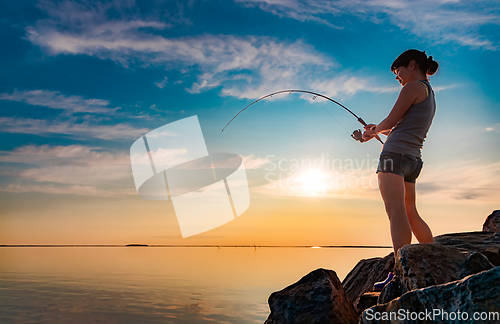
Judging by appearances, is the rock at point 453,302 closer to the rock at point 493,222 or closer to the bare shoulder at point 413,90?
the bare shoulder at point 413,90

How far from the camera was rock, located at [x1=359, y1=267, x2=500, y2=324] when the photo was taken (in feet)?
6.96

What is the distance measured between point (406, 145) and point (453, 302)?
1.58m

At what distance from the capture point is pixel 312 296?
3951 mm

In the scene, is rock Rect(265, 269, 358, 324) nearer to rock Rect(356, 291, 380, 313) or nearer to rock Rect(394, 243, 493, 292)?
rock Rect(356, 291, 380, 313)

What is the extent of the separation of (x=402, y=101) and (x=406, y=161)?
0.57 metres

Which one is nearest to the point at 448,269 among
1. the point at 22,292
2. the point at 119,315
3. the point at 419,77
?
the point at 419,77

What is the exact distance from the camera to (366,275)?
5.38 meters

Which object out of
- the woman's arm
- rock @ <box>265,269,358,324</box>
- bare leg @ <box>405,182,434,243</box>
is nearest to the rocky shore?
rock @ <box>265,269,358,324</box>

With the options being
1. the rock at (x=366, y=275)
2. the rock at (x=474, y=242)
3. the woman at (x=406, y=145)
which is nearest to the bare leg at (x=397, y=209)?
the woman at (x=406, y=145)

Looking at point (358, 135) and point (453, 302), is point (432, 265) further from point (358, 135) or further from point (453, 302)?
point (358, 135)

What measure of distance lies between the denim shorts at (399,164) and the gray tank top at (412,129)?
41mm

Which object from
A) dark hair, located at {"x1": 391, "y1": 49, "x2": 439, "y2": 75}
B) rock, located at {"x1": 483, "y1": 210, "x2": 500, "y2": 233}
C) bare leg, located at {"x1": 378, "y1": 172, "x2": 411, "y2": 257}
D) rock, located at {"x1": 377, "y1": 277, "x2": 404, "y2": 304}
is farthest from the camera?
rock, located at {"x1": 483, "y1": 210, "x2": 500, "y2": 233}

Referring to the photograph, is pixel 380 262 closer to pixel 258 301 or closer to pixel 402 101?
Answer: pixel 402 101

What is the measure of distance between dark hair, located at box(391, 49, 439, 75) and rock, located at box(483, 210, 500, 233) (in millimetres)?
5356
